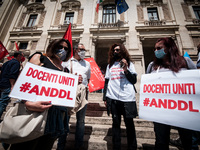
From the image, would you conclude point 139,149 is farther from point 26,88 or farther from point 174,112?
point 26,88

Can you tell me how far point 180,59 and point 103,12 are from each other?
10.7 metres

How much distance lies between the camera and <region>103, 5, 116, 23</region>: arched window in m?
9.38

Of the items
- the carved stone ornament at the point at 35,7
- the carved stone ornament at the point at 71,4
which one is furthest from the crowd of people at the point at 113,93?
the carved stone ornament at the point at 35,7

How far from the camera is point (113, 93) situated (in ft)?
5.94

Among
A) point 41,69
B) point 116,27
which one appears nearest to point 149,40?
point 116,27

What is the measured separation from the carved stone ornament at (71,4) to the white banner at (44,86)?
12025 mm

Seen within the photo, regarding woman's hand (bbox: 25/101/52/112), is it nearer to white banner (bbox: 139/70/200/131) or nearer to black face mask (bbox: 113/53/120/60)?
white banner (bbox: 139/70/200/131)

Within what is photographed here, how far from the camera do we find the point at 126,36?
8.16 meters

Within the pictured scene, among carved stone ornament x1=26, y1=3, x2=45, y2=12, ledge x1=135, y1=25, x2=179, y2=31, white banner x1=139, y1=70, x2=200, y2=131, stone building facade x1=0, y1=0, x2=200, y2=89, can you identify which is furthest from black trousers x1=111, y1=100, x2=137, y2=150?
→ carved stone ornament x1=26, y1=3, x2=45, y2=12

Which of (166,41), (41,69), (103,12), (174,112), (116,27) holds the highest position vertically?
(103,12)

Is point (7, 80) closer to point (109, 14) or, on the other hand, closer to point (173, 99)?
point (173, 99)

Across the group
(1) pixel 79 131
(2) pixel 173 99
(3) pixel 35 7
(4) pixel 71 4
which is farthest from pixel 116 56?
(3) pixel 35 7

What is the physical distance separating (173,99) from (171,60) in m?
0.57

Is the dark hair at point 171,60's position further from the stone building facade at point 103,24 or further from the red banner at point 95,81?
the stone building facade at point 103,24
